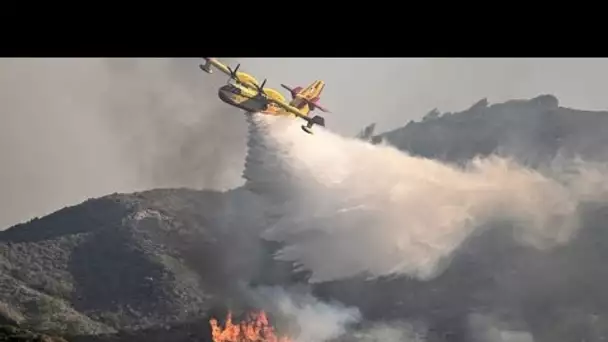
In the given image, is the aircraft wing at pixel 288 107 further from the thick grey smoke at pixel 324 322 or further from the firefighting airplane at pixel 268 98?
the thick grey smoke at pixel 324 322

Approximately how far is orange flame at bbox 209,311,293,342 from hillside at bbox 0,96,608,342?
2.7 inches

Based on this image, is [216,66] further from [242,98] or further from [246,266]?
[246,266]

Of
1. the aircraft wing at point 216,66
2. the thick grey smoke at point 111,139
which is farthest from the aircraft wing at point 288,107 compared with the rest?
the aircraft wing at point 216,66

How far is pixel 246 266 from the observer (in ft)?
11.2

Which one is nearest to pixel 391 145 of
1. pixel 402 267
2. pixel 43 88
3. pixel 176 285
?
pixel 402 267

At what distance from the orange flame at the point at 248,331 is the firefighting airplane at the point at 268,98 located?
0.86 metres

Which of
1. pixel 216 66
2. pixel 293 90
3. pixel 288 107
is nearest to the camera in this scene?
pixel 216 66

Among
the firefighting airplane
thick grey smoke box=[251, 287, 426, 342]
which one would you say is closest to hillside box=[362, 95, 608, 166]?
the firefighting airplane

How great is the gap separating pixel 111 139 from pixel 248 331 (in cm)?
103

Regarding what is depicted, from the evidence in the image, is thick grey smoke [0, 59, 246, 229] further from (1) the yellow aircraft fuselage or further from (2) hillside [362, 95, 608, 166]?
(2) hillside [362, 95, 608, 166]

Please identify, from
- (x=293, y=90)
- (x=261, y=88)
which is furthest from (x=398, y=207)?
(x=261, y=88)

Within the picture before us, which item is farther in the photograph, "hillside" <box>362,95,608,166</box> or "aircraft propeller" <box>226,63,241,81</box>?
"hillside" <box>362,95,608,166</box>

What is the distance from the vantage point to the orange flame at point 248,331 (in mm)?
3377

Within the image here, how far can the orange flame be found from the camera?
338cm
